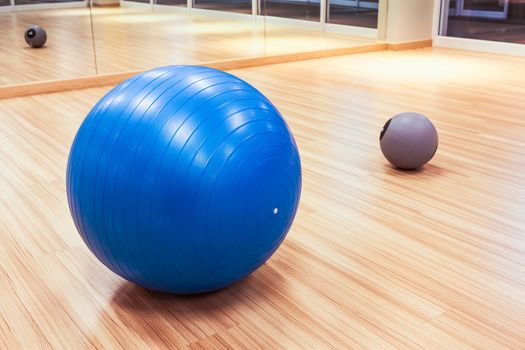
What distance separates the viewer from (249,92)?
6.13 ft

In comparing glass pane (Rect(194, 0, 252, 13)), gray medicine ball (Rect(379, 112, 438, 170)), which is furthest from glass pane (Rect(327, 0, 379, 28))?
gray medicine ball (Rect(379, 112, 438, 170))

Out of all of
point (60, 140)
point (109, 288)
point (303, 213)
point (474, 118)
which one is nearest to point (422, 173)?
point (303, 213)

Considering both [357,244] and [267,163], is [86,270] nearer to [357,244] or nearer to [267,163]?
[267,163]

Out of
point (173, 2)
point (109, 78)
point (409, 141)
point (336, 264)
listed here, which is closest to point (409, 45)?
point (173, 2)

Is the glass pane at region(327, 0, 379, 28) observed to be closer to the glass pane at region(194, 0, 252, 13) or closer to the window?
the glass pane at region(194, 0, 252, 13)

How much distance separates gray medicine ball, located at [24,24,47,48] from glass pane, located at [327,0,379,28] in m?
3.26

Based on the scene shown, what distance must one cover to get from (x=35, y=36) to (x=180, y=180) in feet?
13.2

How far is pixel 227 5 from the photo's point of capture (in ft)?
19.9

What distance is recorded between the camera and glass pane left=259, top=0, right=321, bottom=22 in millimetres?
6184

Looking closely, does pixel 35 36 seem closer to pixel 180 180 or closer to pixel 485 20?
pixel 180 180

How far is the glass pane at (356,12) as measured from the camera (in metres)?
6.95

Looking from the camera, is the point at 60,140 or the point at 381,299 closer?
the point at 381,299

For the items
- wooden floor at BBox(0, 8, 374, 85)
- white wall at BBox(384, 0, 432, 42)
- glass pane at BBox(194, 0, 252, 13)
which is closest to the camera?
wooden floor at BBox(0, 8, 374, 85)

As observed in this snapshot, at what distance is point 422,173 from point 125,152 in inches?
73.3
